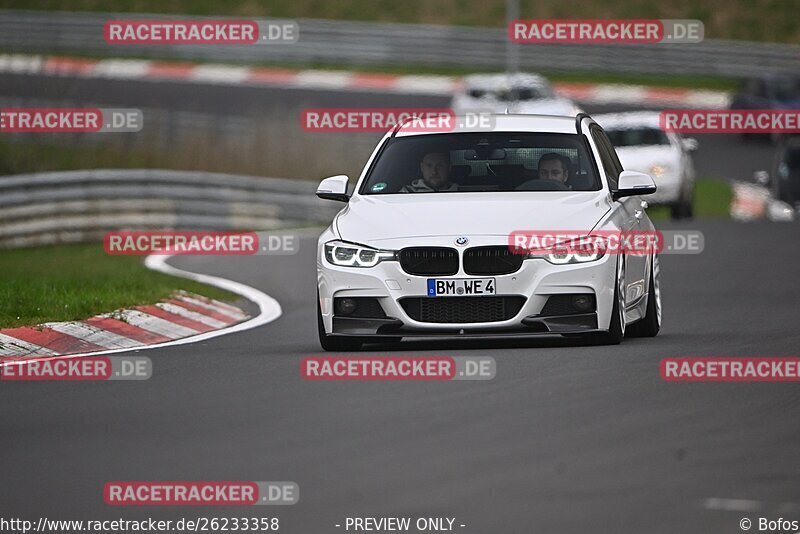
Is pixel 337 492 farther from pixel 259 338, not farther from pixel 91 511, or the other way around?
pixel 259 338

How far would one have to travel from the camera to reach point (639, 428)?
876 centimetres

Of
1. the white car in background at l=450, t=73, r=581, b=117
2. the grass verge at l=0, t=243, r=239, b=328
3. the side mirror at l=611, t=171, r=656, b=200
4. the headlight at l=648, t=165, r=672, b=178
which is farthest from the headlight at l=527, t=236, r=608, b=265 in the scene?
the white car in background at l=450, t=73, r=581, b=117

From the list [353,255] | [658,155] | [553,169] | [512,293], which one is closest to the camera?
[512,293]

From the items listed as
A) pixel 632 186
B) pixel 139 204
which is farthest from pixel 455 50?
pixel 632 186

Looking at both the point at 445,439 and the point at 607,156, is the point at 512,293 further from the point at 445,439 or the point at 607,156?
the point at 445,439

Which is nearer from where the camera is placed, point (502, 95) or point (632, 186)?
Result: point (632, 186)

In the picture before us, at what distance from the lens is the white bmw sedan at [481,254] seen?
37.9 feet

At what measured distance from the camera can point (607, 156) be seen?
44.3ft

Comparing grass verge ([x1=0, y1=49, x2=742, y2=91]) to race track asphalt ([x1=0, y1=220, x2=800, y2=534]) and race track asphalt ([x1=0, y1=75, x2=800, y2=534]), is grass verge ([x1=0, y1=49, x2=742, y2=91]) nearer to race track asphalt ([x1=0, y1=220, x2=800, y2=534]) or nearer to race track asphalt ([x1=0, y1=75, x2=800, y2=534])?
race track asphalt ([x1=0, y1=75, x2=800, y2=534])

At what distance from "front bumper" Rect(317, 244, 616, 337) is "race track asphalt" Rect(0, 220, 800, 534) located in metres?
0.16

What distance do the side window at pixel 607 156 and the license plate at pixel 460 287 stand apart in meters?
1.71

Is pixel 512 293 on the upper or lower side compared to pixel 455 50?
lower

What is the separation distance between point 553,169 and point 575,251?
1.11 meters

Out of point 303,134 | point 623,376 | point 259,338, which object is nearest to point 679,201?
point 303,134
